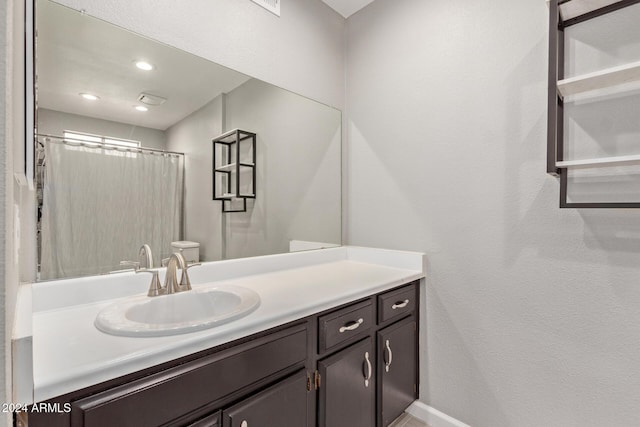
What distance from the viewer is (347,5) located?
2.07 metres

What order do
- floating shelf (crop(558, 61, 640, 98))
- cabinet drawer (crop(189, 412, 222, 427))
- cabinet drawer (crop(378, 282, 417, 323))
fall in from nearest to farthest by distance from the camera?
cabinet drawer (crop(189, 412, 222, 427)) < floating shelf (crop(558, 61, 640, 98)) < cabinet drawer (crop(378, 282, 417, 323))

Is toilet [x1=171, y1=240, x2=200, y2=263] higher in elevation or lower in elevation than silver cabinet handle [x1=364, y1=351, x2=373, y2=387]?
higher

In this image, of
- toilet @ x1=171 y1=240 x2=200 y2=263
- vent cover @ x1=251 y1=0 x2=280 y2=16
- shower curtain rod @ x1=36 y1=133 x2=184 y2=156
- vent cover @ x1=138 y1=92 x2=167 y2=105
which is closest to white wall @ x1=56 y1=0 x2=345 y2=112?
vent cover @ x1=251 y1=0 x2=280 y2=16

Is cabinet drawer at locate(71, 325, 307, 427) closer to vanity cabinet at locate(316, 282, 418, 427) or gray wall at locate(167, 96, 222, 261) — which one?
vanity cabinet at locate(316, 282, 418, 427)

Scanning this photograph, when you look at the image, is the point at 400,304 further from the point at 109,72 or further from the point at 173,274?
the point at 109,72

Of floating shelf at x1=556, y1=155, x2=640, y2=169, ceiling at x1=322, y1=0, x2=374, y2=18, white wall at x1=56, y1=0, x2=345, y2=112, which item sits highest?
ceiling at x1=322, y1=0, x2=374, y2=18

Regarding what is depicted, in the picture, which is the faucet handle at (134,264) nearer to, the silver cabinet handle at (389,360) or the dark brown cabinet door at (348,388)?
the dark brown cabinet door at (348,388)

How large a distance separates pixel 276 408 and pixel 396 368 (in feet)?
2.63

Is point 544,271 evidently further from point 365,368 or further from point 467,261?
point 365,368

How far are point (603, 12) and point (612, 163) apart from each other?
63cm

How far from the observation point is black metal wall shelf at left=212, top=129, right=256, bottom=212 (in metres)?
1.50

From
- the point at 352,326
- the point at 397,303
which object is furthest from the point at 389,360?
the point at 352,326

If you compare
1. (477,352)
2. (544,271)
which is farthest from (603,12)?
(477,352)

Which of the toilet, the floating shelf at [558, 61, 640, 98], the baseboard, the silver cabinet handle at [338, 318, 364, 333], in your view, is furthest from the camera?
the baseboard
